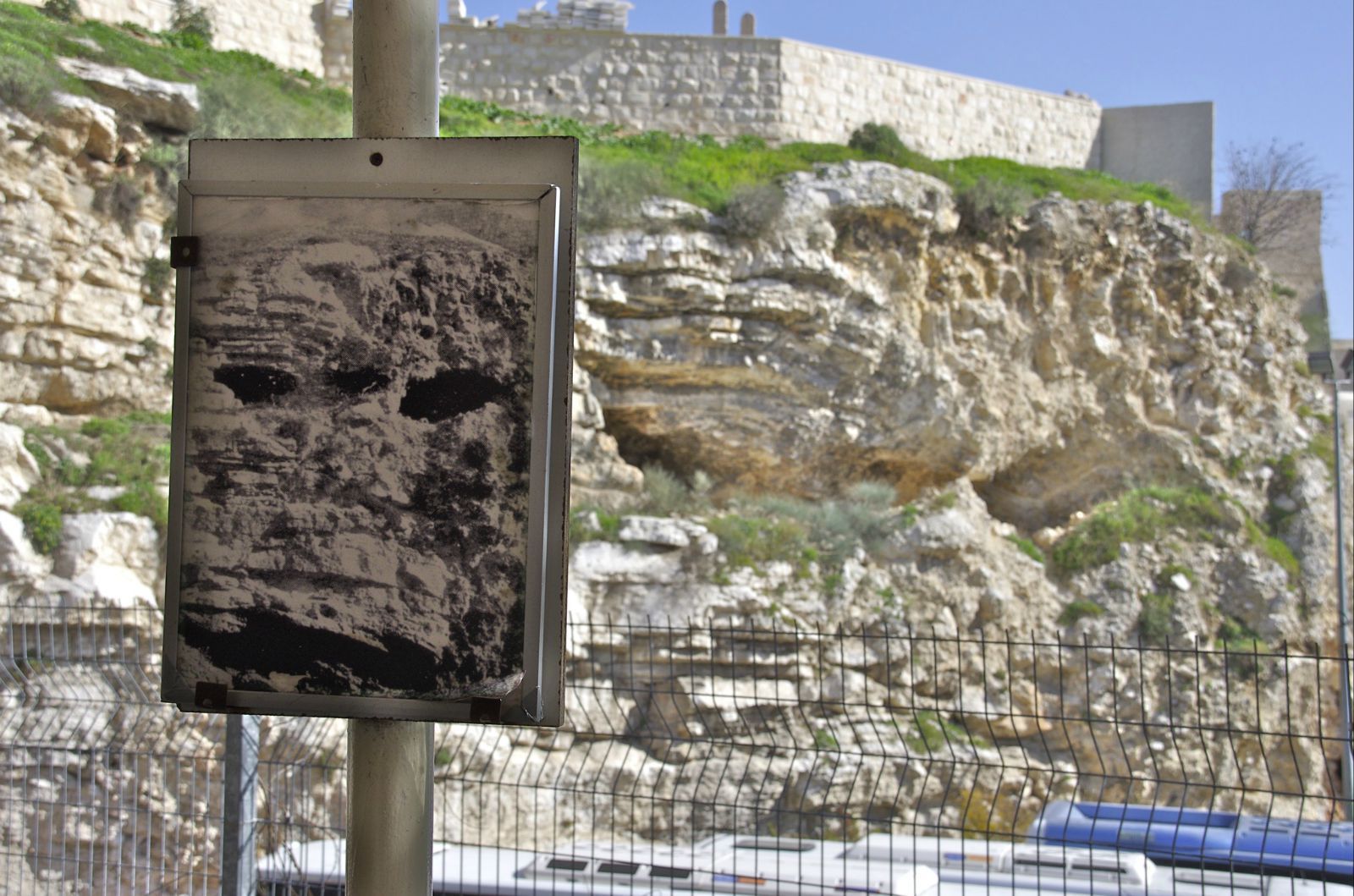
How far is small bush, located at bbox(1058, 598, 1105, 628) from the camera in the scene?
12.3 meters

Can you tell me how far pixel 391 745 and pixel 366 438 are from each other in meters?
0.51

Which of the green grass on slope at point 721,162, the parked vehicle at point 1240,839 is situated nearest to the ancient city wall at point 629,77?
the green grass on slope at point 721,162

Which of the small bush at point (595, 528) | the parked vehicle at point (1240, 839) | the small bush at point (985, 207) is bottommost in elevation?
the parked vehicle at point (1240, 839)

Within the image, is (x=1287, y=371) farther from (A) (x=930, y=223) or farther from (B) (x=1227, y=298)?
(A) (x=930, y=223)

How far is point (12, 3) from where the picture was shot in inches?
388

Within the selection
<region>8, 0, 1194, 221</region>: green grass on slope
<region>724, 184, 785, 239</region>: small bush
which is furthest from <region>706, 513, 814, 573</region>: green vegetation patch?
<region>8, 0, 1194, 221</region>: green grass on slope

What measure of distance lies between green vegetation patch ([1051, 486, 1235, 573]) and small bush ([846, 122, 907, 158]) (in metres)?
5.89

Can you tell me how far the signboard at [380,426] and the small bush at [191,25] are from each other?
1285 cm

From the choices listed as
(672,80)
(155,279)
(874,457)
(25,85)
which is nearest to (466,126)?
(672,80)

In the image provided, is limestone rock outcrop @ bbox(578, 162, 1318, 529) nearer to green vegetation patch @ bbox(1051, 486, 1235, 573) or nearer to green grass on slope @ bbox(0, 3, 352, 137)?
green vegetation patch @ bbox(1051, 486, 1235, 573)

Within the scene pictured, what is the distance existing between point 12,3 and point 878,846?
10496mm

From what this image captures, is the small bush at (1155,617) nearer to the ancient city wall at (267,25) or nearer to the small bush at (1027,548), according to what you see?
the small bush at (1027,548)

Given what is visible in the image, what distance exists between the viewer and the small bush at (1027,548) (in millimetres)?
12875

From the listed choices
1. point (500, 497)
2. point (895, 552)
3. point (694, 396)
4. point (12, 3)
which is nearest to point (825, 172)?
point (694, 396)
